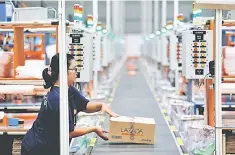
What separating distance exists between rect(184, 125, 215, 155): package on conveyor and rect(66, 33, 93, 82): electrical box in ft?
5.61

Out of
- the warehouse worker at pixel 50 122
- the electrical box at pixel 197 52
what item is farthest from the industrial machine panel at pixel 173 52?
the warehouse worker at pixel 50 122

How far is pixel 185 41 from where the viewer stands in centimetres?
708

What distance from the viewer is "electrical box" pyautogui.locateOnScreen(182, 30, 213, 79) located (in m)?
6.88

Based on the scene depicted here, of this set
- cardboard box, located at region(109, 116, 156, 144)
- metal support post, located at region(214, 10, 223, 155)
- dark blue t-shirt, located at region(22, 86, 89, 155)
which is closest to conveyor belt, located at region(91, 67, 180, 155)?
cardboard box, located at region(109, 116, 156, 144)

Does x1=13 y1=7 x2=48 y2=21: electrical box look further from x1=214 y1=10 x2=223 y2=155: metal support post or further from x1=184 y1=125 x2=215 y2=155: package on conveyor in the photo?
x1=214 y1=10 x2=223 y2=155: metal support post

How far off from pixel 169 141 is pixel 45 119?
Answer: 282 cm

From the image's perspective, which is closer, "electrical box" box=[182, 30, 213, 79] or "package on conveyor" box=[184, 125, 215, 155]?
"package on conveyor" box=[184, 125, 215, 155]

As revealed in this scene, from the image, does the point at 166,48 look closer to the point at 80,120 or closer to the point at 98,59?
the point at 98,59

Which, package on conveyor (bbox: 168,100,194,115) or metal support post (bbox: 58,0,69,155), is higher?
metal support post (bbox: 58,0,69,155)

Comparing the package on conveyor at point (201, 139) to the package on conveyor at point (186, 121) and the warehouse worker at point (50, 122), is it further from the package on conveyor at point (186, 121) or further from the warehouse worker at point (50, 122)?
the warehouse worker at point (50, 122)

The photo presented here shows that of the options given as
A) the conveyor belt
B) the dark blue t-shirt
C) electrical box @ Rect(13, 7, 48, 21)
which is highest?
electrical box @ Rect(13, 7, 48, 21)

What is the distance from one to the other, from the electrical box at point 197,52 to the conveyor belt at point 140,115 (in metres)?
1.13

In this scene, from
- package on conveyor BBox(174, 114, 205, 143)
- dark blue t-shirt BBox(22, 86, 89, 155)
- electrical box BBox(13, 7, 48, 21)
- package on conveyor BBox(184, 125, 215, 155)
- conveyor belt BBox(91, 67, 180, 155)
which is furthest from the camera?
package on conveyor BBox(174, 114, 205, 143)

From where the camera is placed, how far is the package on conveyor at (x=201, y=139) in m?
6.32
